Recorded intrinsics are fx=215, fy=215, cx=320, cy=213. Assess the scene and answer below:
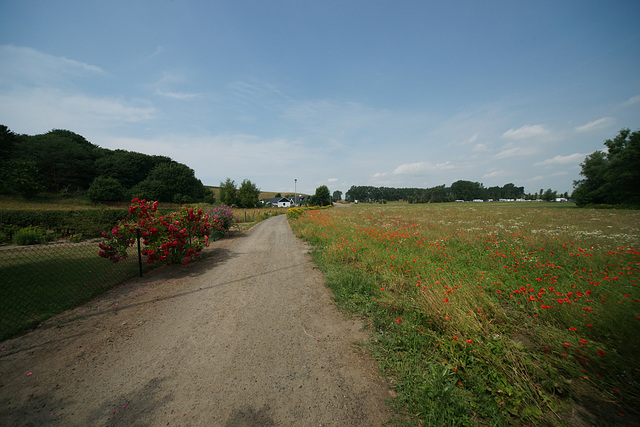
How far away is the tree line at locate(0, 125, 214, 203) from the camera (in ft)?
128

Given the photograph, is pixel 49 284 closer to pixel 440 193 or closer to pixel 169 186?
pixel 169 186

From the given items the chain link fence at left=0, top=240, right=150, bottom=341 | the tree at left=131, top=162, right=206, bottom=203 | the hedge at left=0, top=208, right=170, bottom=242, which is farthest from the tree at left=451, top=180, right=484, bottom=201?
the chain link fence at left=0, top=240, right=150, bottom=341

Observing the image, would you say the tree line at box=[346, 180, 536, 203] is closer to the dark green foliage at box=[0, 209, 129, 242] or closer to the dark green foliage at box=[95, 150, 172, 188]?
the dark green foliage at box=[95, 150, 172, 188]

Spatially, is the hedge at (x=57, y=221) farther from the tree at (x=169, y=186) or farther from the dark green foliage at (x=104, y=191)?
the tree at (x=169, y=186)

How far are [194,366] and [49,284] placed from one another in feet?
20.2

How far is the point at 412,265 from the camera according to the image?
5.30 metres

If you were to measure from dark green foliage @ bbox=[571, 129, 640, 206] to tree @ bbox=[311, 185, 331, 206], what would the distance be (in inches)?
2355

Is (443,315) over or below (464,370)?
over

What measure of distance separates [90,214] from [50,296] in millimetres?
15146

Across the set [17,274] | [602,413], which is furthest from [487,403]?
[17,274]

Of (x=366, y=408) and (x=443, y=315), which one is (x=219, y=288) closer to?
(x=366, y=408)

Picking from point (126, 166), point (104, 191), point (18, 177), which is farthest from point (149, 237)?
point (126, 166)

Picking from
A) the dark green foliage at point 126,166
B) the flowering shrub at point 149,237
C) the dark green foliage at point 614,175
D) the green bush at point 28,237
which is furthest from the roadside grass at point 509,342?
the dark green foliage at point 126,166

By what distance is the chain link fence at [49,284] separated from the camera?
416 cm
